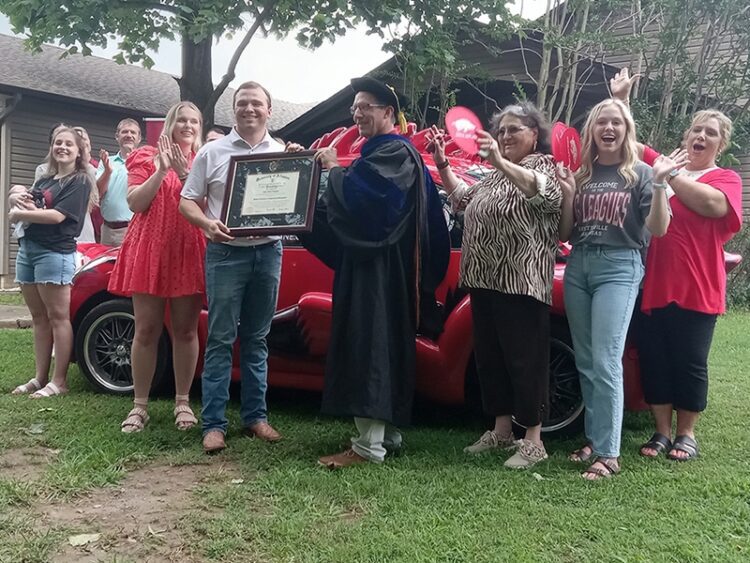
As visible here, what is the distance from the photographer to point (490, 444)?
159 inches

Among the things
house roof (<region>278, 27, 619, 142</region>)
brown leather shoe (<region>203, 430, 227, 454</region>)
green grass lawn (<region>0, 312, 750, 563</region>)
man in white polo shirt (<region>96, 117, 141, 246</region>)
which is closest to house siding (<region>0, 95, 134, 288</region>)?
house roof (<region>278, 27, 619, 142</region>)

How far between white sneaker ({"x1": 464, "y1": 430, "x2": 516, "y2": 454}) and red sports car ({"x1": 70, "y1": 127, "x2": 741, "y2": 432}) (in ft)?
0.88

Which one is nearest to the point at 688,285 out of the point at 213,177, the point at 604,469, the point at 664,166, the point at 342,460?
the point at 664,166

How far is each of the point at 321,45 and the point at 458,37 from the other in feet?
7.98

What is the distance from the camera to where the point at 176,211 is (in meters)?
4.23

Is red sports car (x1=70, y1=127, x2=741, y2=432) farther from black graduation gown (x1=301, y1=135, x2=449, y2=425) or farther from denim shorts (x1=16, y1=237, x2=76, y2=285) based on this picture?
black graduation gown (x1=301, y1=135, x2=449, y2=425)

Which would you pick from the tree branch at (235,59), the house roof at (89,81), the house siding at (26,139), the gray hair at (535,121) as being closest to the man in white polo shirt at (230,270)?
the gray hair at (535,121)

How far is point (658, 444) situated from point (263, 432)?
222cm

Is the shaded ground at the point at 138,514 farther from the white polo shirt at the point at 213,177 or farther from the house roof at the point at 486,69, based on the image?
the house roof at the point at 486,69

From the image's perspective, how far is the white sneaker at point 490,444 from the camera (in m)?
4.01

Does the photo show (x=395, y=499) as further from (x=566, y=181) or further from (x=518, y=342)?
(x=566, y=181)

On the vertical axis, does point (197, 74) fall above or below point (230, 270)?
above

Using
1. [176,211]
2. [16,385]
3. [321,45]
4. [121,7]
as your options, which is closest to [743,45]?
[321,45]

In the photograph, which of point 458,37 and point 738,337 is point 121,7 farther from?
point 738,337
